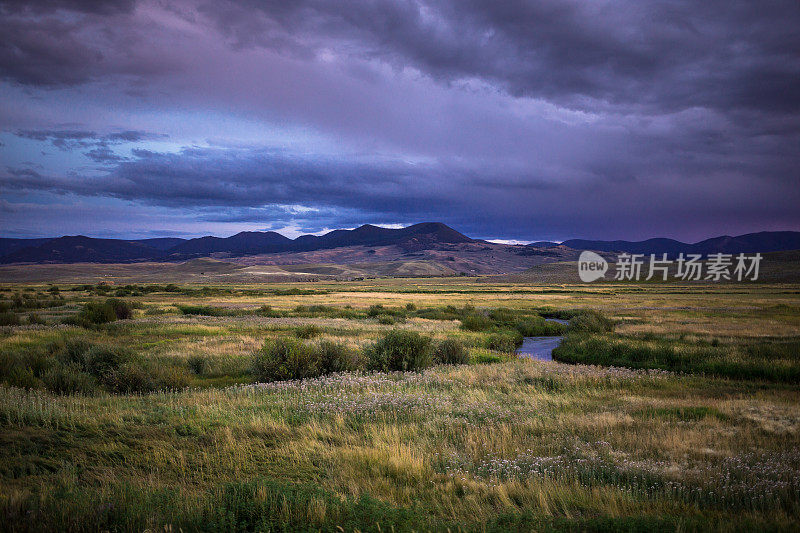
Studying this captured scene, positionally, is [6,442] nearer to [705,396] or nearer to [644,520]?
[644,520]

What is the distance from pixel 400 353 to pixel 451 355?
12.1 feet

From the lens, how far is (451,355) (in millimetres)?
20938

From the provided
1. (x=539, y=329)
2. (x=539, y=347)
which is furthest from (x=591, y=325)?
(x=539, y=347)

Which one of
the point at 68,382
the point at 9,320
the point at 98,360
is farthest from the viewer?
the point at 9,320

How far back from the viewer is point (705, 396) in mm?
13859

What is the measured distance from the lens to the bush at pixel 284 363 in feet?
50.9

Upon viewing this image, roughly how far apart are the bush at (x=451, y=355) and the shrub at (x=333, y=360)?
4.81 metres

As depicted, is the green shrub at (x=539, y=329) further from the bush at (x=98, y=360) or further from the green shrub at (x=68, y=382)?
the green shrub at (x=68, y=382)

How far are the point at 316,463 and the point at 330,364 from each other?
9.81 m

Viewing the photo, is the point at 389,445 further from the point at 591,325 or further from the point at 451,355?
the point at 591,325

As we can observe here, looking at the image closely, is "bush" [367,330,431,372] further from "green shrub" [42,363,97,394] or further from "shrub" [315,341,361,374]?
"green shrub" [42,363,97,394]

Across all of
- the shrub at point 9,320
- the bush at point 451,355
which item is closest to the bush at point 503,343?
the bush at point 451,355

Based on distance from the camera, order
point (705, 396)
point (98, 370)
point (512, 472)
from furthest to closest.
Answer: point (98, 370) → point (705, 396) → point (512, 472)

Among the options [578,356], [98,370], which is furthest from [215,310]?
[578,356]
